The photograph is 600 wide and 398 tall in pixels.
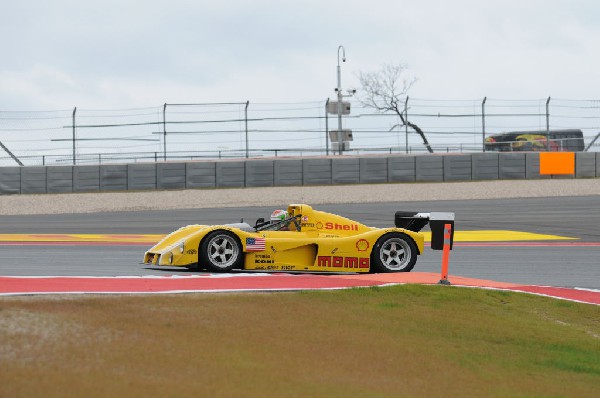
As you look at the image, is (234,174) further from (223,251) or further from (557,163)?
(223,251)

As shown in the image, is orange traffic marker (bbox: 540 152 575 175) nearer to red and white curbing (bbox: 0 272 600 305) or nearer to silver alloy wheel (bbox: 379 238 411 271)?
red and white curbing (bbox: 0 272 600 305)

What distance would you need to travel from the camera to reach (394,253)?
50.0 feet

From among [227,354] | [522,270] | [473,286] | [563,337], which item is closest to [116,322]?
[227,354]

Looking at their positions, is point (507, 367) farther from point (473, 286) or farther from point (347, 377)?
point (473, 286)

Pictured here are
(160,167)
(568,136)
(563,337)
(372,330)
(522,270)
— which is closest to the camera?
(372,330)

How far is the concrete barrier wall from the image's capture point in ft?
120

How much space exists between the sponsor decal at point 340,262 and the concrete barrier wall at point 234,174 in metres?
22.1

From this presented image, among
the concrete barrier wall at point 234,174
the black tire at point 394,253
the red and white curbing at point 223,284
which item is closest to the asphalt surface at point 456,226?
the red and white curbing at point 223,284

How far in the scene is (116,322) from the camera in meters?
8.89

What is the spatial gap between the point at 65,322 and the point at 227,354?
4.84ft

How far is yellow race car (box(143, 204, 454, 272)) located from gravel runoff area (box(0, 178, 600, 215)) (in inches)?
762

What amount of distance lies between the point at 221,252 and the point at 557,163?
27.3 m

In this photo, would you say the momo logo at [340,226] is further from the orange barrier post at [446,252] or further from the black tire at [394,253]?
the orange barrier post at [446,252]

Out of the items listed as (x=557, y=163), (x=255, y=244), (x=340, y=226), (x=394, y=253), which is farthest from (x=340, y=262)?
(x=557, y=163)
